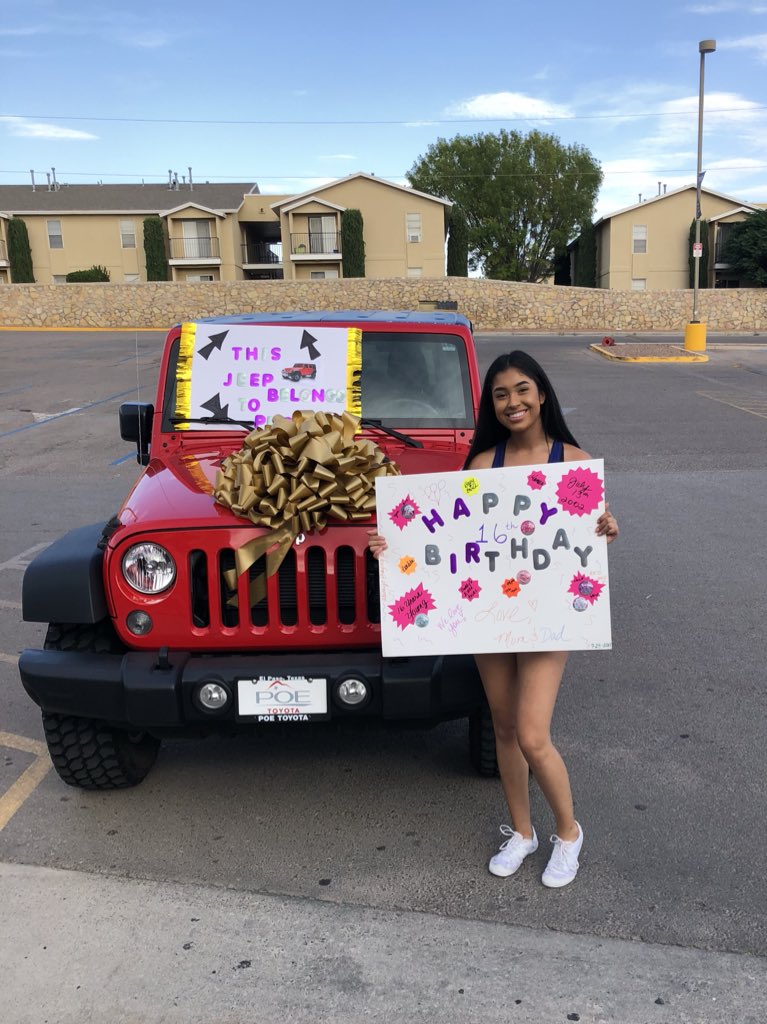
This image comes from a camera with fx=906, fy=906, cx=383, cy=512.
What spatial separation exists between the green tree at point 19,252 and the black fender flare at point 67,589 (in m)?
53.4

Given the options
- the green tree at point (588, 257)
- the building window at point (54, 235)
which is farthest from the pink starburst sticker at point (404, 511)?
the building window at point (54, 235)

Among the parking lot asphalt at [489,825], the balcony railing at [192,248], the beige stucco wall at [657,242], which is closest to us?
the parking lot asphalt at [489,825]

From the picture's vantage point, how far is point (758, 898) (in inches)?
112

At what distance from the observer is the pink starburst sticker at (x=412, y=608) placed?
A: 2.86 m

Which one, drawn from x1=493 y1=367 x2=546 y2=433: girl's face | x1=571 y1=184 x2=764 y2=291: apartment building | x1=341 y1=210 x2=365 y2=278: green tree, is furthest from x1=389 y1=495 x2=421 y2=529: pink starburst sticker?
x1=571 y1=184 x2=764 y2=291: apartment building

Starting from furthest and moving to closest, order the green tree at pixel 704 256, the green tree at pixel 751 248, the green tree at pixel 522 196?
the green tree at pixel 522 196 → the green tree at pixel 704 256 → the green tree at pixel 751 248

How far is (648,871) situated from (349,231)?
48726mm

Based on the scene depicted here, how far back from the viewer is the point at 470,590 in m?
2.86

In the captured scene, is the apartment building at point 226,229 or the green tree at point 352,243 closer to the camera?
the green tree at point 352,243

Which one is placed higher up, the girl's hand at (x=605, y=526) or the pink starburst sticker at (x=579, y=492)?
the pink starburst sticker at (x=579, y=492)

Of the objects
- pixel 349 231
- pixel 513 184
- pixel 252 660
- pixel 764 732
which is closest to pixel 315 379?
pixel 252 660

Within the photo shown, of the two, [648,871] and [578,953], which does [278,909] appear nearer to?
[578,953]

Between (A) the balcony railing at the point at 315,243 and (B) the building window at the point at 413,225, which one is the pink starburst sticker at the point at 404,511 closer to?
(A) the balcony railing at the point at 315,243

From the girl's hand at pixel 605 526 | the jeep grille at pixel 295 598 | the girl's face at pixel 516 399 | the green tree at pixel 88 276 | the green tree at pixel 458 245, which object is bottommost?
the jeep grille at pixel 295 598
